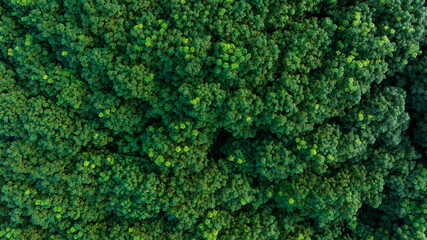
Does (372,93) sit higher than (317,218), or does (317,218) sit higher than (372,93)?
(372,93)

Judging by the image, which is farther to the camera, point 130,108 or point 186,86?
point 130,108

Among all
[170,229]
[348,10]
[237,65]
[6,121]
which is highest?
[348,10]

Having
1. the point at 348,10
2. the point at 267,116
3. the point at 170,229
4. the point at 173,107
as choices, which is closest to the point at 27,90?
the point at 173,107

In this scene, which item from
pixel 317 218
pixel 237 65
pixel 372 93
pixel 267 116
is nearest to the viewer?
pixel 237 65

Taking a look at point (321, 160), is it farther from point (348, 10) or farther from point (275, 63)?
point (348, 10)

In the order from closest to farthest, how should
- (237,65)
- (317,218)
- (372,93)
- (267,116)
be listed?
(237,65)
(267,116)
(372,93)
(317,218)

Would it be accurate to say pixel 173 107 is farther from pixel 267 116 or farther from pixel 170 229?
pixel 170 229
